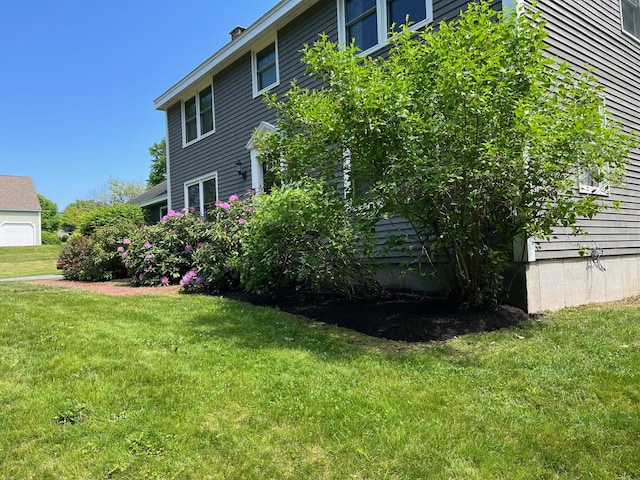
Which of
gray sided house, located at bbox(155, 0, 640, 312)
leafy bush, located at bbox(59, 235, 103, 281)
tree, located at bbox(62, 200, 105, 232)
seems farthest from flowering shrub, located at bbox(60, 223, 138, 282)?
tree, located at bbox(62, 200, 105, 232)

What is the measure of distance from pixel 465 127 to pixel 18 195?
1676 inches

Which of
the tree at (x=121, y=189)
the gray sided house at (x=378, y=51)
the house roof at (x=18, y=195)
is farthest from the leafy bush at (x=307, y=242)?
the tree at (x=121, y=189)

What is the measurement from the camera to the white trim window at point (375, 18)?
6.86 meters

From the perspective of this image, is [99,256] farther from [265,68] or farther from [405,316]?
[405,316]

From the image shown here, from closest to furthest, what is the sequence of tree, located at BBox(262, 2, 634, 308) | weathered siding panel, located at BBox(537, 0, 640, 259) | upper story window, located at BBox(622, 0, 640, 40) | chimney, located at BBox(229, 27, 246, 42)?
tree, located at BBox(262, 2, 634, 308)
weathered siding panel, located at BBox(537, 0, 640, 259)
upper story window, located at BBox(622, 0, 640, 40)
chimney, located at BBox(229, 27, 246, 42)

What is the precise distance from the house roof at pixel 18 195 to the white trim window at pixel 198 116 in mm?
30421

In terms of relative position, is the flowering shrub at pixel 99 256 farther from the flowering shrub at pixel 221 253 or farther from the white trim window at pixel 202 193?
the flowering shrub at pixel 221 253

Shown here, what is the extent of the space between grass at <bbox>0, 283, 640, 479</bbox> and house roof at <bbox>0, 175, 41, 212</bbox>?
126 ft

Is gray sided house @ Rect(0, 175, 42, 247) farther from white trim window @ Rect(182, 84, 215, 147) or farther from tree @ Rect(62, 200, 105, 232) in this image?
white trim window @ Rect(182, 84, 215, 147)

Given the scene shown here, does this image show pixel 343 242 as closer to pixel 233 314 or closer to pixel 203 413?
pixel 233 314

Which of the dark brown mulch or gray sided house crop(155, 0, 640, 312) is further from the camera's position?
gray sided house crop(155, 0, 640, 312)

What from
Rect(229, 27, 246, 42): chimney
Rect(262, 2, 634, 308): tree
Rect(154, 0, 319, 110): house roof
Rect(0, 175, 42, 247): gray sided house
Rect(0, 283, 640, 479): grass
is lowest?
Rect(0, 283, 640, 479): grass

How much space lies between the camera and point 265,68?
1025cm

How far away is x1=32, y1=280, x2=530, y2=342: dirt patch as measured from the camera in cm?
444
